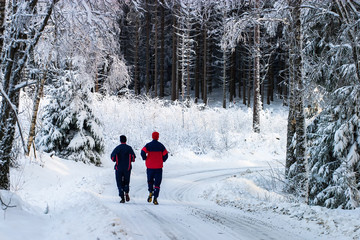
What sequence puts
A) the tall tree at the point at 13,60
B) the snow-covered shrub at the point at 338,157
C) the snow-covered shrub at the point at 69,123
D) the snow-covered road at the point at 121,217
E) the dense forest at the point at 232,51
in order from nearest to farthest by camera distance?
the tall tree at the point at 13,60, the snow-covered road at the point at 121,217, the dense forest at the point at 232,51, the snow-covered shrub at the point at 338,157, the snow-covered shrub at the point at 69,123

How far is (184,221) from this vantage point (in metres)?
6.80

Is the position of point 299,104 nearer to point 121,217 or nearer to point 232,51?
point 232,51

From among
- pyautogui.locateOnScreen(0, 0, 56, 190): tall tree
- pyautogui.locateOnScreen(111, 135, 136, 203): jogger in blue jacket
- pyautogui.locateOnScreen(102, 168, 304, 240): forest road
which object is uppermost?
pyautogui.locateOnScreen(0, 0, 56, 190): tall tree

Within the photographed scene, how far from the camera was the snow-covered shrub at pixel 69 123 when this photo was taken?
14.9 metres

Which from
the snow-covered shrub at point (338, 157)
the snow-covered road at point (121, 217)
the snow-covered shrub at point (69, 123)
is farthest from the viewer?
the snow-covered shrub at point (69, 123)

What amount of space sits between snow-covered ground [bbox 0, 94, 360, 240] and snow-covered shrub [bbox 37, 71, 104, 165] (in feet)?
3.07

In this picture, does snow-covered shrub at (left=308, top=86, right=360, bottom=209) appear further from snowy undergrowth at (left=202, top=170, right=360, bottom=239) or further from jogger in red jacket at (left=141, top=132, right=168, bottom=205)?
jogger in red jacket at (left=141, top=132, right=168, bottom=205)

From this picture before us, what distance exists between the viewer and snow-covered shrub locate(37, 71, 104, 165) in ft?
48.9

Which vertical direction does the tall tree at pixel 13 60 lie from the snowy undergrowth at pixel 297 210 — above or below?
above

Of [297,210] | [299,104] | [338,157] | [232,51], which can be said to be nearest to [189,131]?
[232,51]

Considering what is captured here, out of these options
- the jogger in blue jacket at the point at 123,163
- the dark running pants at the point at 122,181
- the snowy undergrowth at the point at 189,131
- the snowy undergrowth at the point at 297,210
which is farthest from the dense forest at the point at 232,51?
the snowy undergrowth at the point at 189,131

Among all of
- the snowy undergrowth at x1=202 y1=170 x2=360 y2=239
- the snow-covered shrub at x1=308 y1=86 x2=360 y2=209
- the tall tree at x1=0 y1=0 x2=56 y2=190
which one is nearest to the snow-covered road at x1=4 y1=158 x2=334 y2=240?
the snowy undergrowth at x1=202 y1=170 x2=360 y2=239

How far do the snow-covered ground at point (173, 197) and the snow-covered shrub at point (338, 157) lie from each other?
117 cm

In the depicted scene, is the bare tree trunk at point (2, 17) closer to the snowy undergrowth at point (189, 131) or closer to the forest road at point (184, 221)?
the forest road at point (184, 221)
